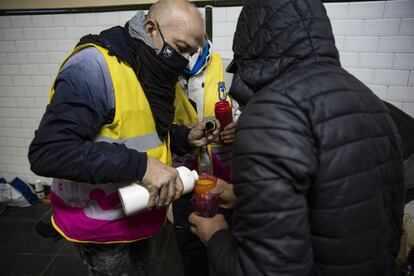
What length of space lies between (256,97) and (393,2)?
2203 mm

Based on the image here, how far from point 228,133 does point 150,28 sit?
2.25 ft

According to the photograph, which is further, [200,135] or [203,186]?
[200,135]

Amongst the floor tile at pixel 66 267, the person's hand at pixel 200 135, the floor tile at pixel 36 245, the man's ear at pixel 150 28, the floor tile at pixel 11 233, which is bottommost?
the floor tile at pixel 66 267

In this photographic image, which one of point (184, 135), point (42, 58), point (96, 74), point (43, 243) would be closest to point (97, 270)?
point (184, 135)

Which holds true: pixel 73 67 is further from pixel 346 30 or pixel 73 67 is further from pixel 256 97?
pixel 346 30

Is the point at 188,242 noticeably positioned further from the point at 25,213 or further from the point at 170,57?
the point at 25,213

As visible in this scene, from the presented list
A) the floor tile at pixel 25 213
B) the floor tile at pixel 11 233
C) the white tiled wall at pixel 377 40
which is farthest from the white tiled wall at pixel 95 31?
the floor tile at pixel 11 233

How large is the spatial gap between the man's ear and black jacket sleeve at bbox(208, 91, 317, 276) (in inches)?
28.7

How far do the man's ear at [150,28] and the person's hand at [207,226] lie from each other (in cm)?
81

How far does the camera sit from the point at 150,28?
1.39 m

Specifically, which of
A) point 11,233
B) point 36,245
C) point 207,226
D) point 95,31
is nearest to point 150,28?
point 207,226

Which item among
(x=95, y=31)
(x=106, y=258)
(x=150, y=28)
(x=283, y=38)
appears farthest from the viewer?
(x=95, y=31)

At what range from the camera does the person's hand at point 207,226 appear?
1115 millimetres

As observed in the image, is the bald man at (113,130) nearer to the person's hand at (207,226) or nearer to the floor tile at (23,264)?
the person's hand at (207,226)
